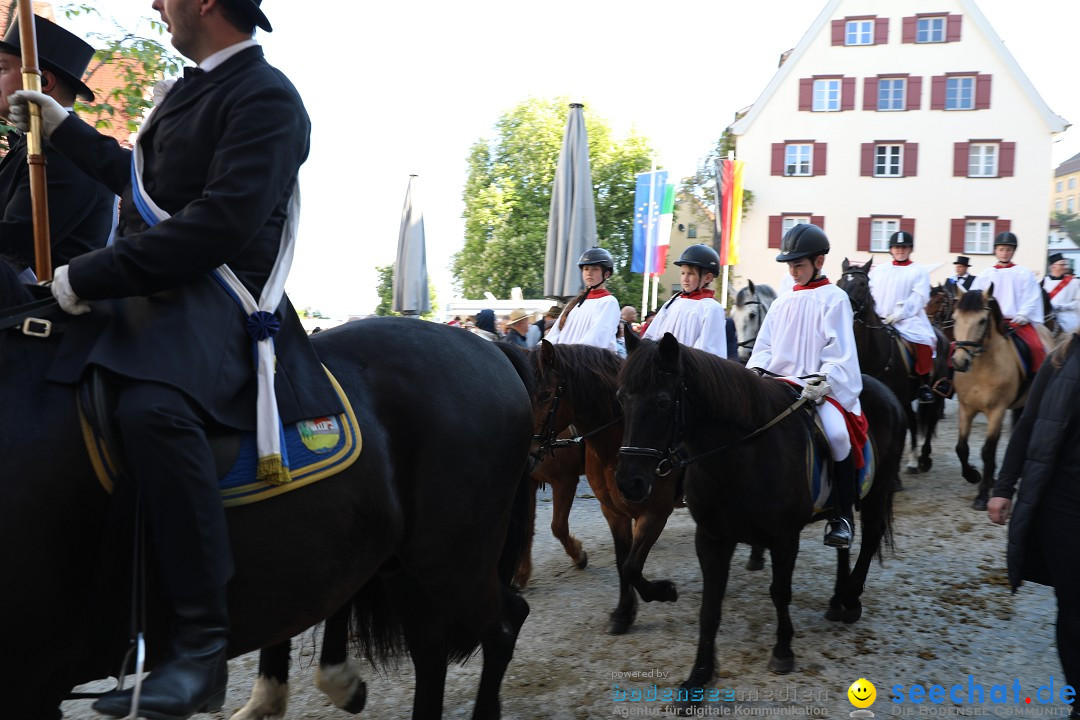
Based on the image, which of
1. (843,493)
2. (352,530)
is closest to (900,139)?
(843,493)

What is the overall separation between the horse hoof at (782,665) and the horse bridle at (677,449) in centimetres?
123

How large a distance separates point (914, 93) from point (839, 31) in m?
3.85

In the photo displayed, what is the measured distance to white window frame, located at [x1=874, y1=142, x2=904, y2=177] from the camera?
34.0m

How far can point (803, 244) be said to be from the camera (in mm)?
5645

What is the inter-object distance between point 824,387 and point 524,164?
117 ft

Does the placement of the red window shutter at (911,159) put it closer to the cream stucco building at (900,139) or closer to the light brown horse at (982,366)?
the cream stucco building at (900,139)

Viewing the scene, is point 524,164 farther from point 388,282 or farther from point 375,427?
point 375,427

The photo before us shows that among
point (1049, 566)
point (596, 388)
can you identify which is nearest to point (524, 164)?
point (596, 388)

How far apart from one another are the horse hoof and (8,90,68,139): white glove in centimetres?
428

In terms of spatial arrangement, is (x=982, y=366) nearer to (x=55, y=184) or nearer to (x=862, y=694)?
(x=862, y=694)

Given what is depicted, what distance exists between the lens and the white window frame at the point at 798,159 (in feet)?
113

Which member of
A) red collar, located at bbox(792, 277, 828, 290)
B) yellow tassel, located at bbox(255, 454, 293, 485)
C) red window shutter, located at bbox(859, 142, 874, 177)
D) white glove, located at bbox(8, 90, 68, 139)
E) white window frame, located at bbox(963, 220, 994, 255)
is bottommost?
yellow tassel, located at bbox(255, 454, 293, 485)

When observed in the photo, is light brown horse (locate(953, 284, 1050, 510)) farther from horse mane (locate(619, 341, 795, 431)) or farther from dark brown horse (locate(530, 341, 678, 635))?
horse mane (locate(619, 341, 795, 431))

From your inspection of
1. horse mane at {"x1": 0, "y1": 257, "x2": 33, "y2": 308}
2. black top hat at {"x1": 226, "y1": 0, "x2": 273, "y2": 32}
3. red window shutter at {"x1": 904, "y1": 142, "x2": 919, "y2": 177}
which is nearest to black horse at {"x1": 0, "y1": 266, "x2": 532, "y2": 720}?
horse mane at {"x1": 0, "y1": 257, "x2": 33, "y2": 308}
